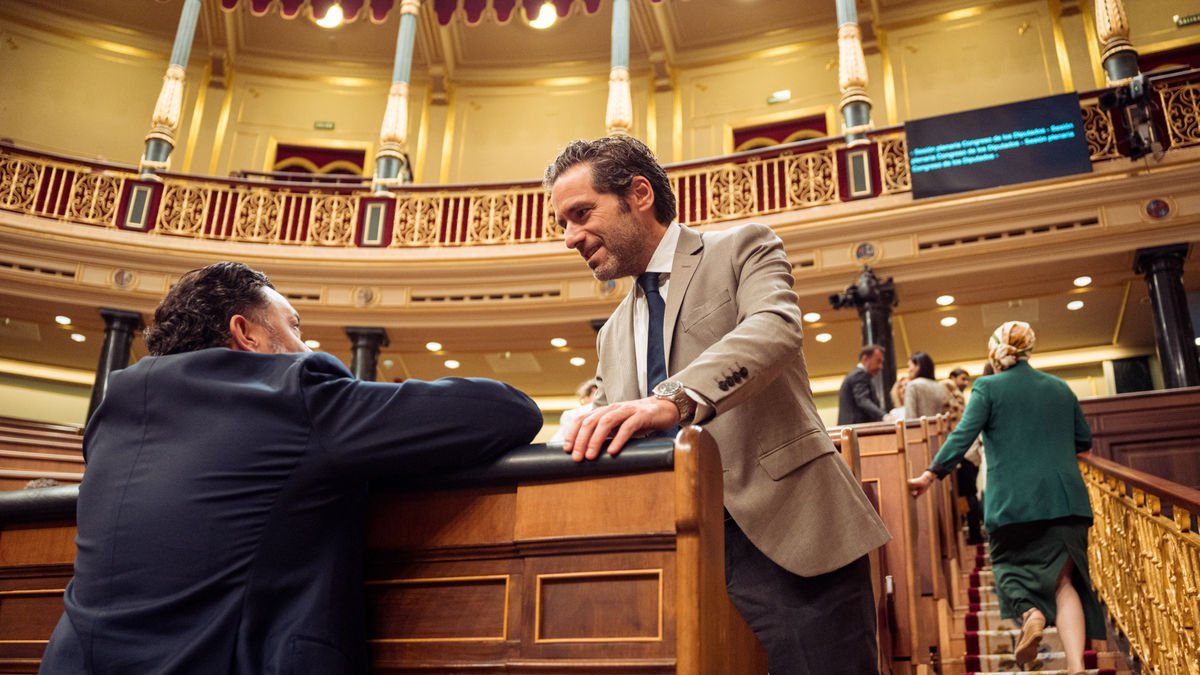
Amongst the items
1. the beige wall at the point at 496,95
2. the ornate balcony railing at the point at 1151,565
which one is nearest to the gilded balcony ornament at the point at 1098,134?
the beige wall at the point at 496,95

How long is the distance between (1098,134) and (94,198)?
9423mm

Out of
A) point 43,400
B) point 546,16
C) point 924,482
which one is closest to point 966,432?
point 924,482

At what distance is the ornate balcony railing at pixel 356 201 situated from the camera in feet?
29.0

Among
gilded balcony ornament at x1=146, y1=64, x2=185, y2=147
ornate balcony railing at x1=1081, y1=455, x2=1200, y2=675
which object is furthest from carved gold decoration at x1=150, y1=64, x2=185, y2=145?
ornate balcony railing at x1=1081, y1=455, x2=1200, y2=675

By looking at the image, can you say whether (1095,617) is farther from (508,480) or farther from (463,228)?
(463,228)

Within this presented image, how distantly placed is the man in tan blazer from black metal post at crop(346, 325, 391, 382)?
7.98 meters

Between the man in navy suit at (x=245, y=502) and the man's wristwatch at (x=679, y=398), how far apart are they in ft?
0.66

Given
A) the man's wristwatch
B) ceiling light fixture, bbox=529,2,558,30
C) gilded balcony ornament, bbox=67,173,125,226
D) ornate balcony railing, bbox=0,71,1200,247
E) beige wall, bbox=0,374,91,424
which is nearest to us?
the man's wristwatch

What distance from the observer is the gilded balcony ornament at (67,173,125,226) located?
9.25m

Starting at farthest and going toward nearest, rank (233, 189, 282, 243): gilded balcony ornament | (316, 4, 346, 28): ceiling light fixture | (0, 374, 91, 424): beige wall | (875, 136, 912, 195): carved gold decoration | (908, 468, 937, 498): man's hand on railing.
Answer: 1. (0, 374, 91, 424): beige wall
2. (316, 4, 346, 28): ceiling light fixture
3. (233, 189, 282, 243): gilded balcony ornament
4. (875, 136, 912, 195): carved gold decoration
5. (908, 468, 937, 498): man's hand on railing

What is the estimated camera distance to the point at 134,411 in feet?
4.28

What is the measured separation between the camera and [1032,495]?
305cm

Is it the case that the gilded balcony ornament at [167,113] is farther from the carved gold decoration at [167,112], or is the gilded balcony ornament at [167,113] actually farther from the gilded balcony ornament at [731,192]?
the gilded balcony ornament at [731,192]

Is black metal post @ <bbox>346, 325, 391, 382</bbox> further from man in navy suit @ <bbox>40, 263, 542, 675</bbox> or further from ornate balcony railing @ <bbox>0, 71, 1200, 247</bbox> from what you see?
man in navy suit @ <bbox>40, 263, 542, 675</bbox>
